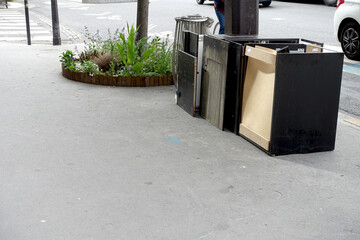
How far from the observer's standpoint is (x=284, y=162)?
16.7 ft

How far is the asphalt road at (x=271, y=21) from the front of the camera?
1084cm

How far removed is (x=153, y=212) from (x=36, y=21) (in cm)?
1619

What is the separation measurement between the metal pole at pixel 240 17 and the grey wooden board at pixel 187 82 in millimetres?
629

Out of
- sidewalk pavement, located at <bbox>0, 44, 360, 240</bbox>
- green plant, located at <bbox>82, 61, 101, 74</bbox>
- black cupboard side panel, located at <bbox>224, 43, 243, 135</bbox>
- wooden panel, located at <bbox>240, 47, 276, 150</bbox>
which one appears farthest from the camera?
green plant, located at <bbox>82, 61, 101, 74</bbox>

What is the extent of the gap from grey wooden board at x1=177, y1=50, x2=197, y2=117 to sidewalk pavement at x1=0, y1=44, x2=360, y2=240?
0.15 meters

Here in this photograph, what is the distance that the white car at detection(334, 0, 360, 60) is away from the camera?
34.8 feet

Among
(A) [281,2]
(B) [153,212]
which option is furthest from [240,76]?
(A) [281,2]

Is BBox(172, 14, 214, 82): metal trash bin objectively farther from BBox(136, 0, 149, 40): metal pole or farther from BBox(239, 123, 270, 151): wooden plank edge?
BBox(239, 123, 270, 151): wooden plank edge

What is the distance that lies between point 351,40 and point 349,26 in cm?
30

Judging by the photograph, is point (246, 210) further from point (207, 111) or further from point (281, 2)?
point (281, 2)

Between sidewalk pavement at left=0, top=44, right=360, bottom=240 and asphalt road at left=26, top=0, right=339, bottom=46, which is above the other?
asphalt road at left=26, top=0, right=339, bottom=46

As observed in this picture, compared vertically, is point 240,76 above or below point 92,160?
above

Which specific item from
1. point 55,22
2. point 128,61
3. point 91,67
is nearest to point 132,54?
point 128,61

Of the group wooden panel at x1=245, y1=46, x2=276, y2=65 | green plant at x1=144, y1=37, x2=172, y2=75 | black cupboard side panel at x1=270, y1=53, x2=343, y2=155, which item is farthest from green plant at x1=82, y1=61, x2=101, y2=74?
black cupboard side panel at x1=270, y1=53, x2=343, y2=155
